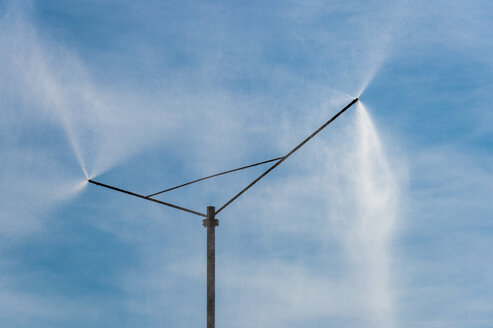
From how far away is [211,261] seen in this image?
14.9 m

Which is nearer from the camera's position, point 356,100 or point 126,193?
point 356,100

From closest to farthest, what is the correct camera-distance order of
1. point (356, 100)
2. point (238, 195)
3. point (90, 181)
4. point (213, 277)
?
point (356, 100)
point (213, 277)
point (238, 195)
point (90, 181)

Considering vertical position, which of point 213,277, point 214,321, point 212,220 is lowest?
point 214,321

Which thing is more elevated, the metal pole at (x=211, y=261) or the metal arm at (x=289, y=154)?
the metal arm at (x=289, y=154)

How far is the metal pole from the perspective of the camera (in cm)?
1435

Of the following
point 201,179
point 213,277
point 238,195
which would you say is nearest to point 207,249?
point 213,277

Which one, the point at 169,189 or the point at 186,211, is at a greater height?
the point at 169,189

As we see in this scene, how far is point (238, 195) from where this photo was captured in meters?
15.7

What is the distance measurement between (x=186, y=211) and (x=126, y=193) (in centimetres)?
176

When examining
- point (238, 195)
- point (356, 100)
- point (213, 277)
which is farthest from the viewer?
point (238, 195)

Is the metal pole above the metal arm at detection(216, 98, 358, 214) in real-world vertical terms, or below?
below

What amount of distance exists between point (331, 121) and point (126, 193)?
19.5 ft

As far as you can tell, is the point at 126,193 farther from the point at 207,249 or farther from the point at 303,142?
the point at 303,142

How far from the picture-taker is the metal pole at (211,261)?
1435 centimetres
